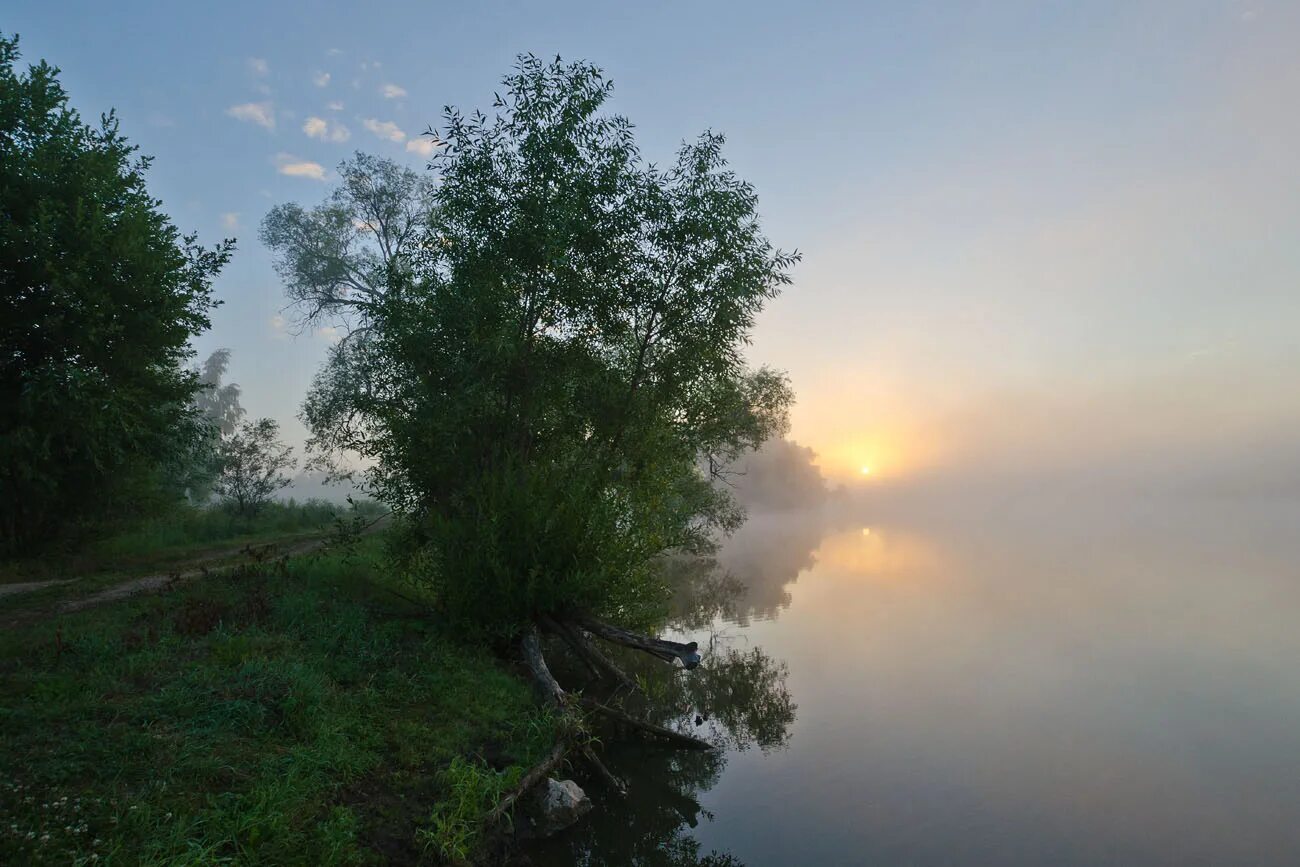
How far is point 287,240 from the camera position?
3616 cm

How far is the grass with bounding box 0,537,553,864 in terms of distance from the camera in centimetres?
607

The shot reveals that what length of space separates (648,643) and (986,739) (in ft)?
21.2

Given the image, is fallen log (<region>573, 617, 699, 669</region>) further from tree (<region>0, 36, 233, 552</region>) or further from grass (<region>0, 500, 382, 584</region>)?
tree (<region>0, 36, 233, 552</region>)

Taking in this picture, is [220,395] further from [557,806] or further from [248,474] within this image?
[557,806]

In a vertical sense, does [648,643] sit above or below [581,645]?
above

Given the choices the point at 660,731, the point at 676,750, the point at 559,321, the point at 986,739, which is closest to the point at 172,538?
the point at 559,321

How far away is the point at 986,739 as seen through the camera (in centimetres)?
1266

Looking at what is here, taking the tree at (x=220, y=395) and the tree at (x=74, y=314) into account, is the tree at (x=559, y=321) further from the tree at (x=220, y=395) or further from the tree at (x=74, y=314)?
the tree at (x=220, y=395)

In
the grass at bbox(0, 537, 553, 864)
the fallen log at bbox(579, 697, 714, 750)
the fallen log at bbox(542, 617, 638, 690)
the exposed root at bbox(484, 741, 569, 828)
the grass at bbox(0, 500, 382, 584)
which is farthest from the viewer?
the grass at bbox(0, 500, 382, 584)

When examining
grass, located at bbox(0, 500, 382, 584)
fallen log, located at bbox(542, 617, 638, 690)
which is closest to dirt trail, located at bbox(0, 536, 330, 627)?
grass, located at bbox(0, 500, 382, 584)

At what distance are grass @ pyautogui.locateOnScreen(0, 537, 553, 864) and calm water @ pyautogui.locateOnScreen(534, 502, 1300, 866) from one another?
6.38ft

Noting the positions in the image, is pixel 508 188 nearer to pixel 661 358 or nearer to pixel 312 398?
pixel 661 358

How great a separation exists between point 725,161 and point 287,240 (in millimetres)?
29192

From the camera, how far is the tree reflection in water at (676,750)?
28.7 feet
